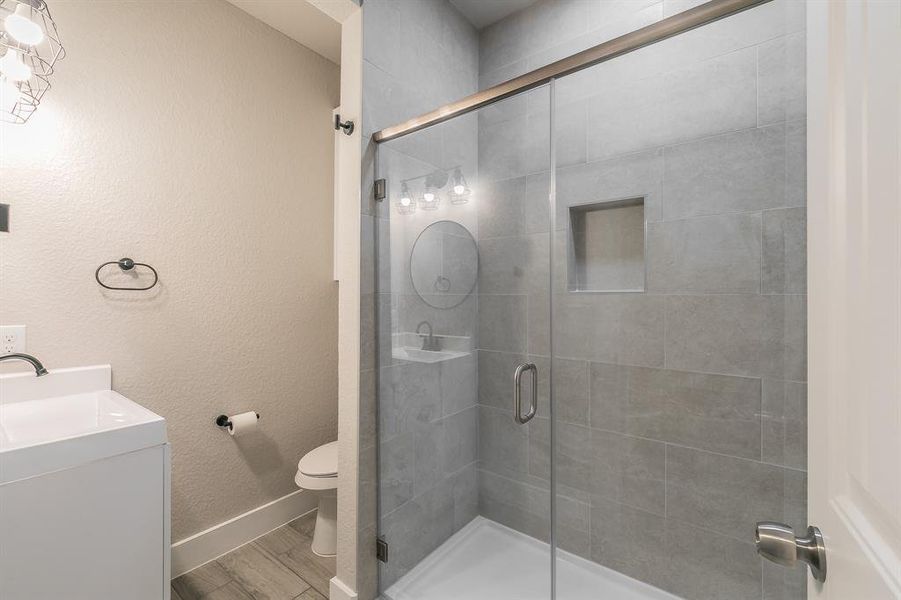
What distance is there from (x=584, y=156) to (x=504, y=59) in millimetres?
966

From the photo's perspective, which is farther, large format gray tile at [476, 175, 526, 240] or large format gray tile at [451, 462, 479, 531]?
large format gray tile at [451, 462, 479, 531]

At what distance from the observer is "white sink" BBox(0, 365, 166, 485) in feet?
3.41

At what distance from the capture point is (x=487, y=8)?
7.20 ft

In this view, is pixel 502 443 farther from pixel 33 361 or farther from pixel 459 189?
pixel 33 361

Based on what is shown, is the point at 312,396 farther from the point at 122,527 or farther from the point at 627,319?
the point at 627,319

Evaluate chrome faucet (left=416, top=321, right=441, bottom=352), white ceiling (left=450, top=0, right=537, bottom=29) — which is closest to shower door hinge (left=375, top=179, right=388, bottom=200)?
chrome faucet (left=416, top=321, right=441, bottom=352)

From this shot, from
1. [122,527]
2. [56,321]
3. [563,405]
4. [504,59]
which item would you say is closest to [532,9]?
[504,59]

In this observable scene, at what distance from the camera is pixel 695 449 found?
5.21ft

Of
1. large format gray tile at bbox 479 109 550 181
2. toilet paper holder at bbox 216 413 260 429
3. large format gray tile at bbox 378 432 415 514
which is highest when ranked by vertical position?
large format gray tile at bbox 479 109 550 181

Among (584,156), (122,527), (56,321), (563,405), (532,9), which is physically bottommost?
(122,527)

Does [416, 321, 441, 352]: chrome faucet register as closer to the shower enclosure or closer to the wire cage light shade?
the shower enclosure

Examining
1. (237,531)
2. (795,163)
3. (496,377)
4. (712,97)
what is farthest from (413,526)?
(712,97)

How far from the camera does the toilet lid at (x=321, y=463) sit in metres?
1.99

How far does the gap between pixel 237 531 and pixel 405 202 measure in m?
1.86
